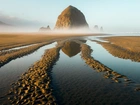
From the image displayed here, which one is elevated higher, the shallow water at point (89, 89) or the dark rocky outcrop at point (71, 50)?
the shallow water at point (89, 89)

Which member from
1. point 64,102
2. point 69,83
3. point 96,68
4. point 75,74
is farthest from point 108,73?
point 64,102

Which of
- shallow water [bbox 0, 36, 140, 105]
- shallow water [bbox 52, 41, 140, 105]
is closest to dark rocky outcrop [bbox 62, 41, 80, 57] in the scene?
shallow water [bbox 0, 36, 140, 105]

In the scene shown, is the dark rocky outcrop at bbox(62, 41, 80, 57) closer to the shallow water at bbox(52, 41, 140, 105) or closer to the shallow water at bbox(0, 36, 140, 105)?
the shallow water at bbox(0, 36, 140, 105)

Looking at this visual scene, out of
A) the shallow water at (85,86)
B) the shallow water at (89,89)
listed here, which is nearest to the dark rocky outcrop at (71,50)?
the shallow water at (85,86)

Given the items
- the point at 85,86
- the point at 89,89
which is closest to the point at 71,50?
the point at 85,86

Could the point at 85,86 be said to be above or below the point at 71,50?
above

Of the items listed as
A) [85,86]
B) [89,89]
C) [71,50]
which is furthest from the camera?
[71,50]

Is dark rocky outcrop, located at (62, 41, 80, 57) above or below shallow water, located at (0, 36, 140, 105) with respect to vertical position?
below

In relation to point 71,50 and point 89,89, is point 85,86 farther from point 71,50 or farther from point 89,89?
point 71,50

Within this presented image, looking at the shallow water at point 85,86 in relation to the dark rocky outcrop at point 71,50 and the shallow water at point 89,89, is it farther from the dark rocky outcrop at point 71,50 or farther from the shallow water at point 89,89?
the dark rocky outcrop at point 71,50

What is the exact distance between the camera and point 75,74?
25.7m

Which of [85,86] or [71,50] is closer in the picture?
[85,86]

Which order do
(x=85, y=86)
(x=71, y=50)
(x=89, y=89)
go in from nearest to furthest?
(x=89, y=89) → (x=85, y=86) → (x=71, y=50)

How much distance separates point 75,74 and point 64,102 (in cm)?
978
